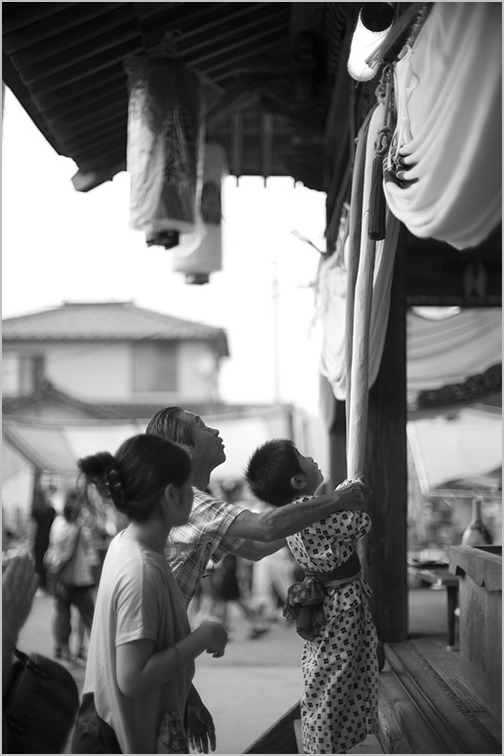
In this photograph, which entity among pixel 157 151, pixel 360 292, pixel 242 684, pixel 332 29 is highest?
pixel 332 29

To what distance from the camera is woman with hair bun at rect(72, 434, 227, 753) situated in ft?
6.29

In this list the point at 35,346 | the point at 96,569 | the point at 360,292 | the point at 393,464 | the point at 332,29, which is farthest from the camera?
the point at 35,346

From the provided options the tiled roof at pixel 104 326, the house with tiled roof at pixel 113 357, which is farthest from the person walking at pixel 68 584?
the tiled roof at pixel 104 326

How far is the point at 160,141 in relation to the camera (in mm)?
5477

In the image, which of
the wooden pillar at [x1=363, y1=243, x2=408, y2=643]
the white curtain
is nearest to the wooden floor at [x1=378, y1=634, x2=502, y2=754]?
the wooden pillar at [x1=363, y1=243, x2=408, y2=643]

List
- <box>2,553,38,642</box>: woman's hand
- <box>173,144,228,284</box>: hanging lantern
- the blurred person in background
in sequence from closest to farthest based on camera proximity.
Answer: <box>2,553,38,642</box>: woman's hand
<box>173,144,228,284</box>: hanging lantern
the blurred person in background

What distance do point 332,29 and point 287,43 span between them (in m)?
1.00

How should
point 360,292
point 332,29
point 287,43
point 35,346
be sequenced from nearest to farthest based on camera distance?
point 360,292
point 332,29
point 287,43
point 35,346

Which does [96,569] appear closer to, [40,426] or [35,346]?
[40,426]

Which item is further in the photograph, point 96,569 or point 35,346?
point 35,346

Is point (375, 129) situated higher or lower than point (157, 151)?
lower

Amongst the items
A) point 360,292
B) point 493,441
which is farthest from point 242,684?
point 493,441

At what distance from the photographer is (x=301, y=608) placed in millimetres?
2832

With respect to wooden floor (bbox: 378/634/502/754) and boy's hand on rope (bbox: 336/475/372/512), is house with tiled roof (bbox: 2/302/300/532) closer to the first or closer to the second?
wooden floor (bbox: 378/634/502/754)
